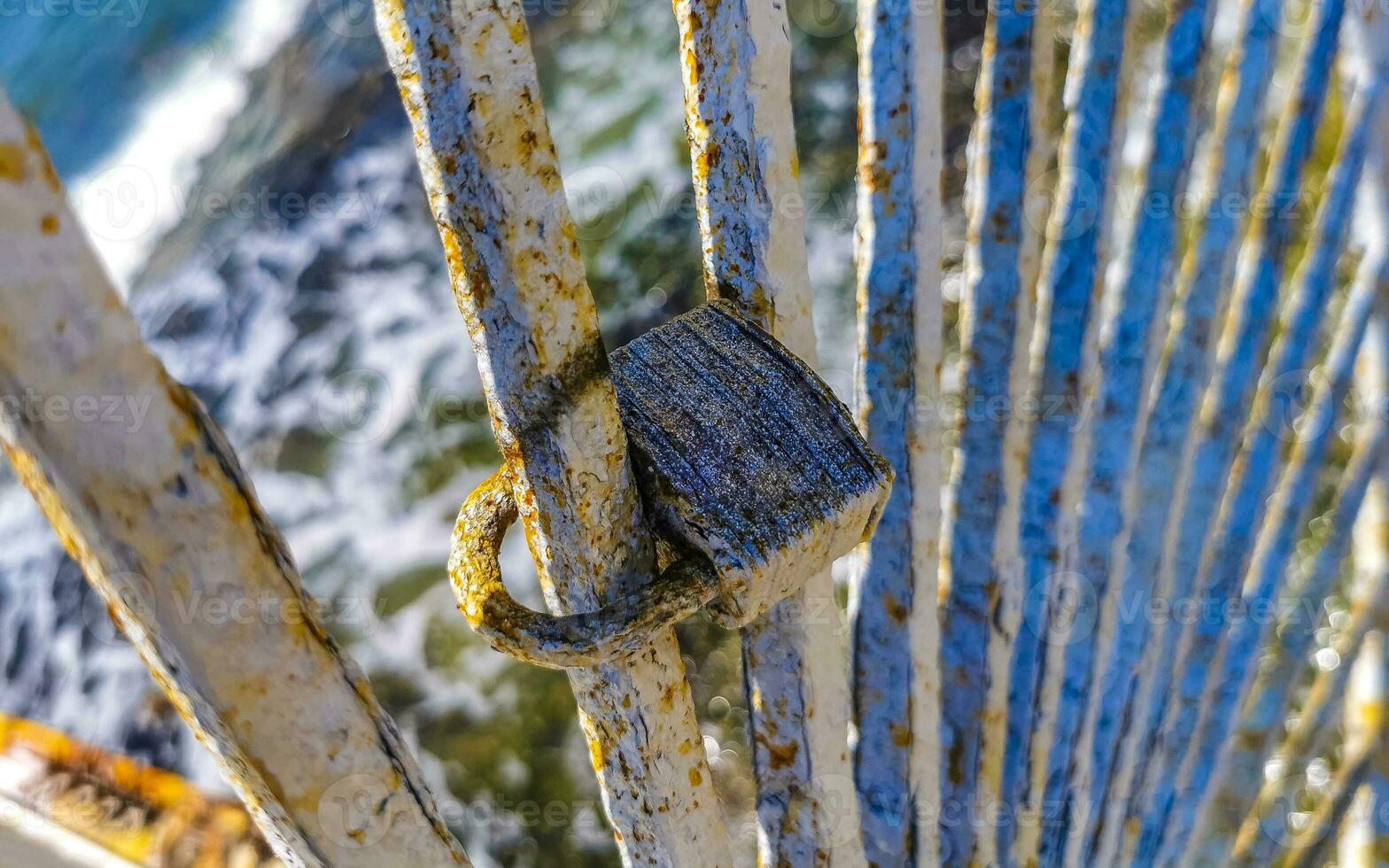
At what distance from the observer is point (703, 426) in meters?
0.68

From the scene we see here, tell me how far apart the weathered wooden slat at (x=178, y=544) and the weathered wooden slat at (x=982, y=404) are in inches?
28.5

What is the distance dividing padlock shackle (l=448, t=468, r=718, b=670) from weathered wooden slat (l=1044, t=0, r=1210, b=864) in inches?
31.7

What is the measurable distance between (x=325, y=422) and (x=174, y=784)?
2558 millimetres

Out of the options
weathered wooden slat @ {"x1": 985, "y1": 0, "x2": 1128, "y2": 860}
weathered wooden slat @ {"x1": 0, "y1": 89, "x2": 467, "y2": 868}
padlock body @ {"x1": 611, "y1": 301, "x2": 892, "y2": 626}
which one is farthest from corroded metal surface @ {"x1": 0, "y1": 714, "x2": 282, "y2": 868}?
weathered wooden slat @ {"x1": 985, "y1": 0, "x2": 1128, "y2": 860}

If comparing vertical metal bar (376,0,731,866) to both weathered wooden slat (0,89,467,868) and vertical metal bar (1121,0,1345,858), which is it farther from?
vertical metal bar (1121,0,1345,858)

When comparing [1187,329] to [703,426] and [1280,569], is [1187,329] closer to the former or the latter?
[1280,569]

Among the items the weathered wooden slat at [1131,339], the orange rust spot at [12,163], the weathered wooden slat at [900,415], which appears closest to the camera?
the orange rust spot at [12,163]

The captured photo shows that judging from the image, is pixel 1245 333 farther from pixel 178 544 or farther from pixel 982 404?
pixel 178 544

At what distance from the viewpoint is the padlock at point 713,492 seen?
0.61m

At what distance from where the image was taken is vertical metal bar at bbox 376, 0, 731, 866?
51cm

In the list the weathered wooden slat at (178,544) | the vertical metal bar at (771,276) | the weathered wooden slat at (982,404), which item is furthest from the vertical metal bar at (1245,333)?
the weathered wooden slat at (178,544)

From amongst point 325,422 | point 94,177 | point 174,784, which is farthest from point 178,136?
point 174,784

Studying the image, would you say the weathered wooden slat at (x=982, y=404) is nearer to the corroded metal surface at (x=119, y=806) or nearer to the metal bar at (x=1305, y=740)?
the corroded metal surface at (x=119, y=806)

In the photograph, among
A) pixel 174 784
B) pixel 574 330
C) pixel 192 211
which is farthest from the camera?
pixel 192 211
